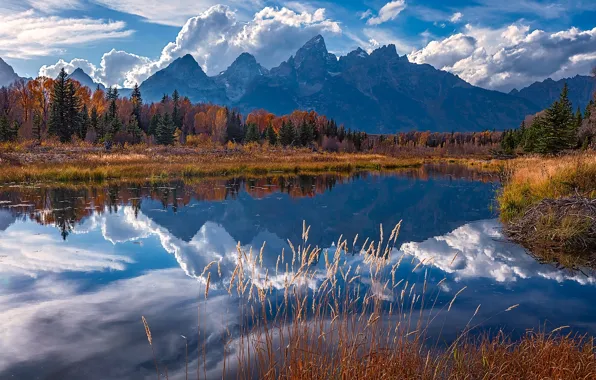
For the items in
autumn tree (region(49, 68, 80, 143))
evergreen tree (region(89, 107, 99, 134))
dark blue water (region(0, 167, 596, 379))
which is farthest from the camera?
evergreen tree (region(89, 107, 99, 134))

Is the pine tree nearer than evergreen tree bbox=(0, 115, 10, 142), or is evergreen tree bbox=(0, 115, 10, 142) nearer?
evergreen tree bbox=(0, 115, 10, 142)

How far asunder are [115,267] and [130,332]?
3.78 metres

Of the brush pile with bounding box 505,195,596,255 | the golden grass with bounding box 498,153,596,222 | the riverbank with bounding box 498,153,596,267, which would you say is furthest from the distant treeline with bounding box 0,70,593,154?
the brush pile with bounding box 505,195,596,255

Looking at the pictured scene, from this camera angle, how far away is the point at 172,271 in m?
8.74

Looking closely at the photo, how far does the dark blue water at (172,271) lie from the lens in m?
5.26

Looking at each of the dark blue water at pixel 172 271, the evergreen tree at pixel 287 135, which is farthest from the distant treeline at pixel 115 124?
the dark blue water at pixel 172 271

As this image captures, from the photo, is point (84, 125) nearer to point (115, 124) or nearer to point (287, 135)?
point (115, 124)

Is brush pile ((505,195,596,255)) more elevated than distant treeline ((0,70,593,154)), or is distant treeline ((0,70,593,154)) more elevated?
distant treeline ((0,70,593,154))

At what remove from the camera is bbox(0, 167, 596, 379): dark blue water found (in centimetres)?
526

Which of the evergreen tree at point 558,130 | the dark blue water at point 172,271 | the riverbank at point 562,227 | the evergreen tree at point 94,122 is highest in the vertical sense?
the evergreen tree at point 94,122

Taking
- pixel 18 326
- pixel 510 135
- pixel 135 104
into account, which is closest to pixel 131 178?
pixel 18 326

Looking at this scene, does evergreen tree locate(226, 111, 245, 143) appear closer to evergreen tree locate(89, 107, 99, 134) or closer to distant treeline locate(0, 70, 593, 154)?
distant treeline locate(0, 70, 593, 154)

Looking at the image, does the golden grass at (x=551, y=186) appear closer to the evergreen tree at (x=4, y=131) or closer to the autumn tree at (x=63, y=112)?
the evergreen tree at (x=4, y=131)

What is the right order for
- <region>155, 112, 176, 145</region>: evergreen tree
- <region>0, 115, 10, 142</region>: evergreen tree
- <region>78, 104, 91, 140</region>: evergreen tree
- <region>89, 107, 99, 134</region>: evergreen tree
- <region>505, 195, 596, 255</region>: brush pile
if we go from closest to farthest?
1. <region>505, 195, 596, 255</region>: brush pile
2. <region>0, 115, 10, 142</region>: evergreen tree
3. <region>78, 104, 91, 140</region>: evergreen tree
4. <region>89, 107, 99, 134</region>: evergreen tree
5. <region>155, 112, 176, 145</region>: evergreen tree
